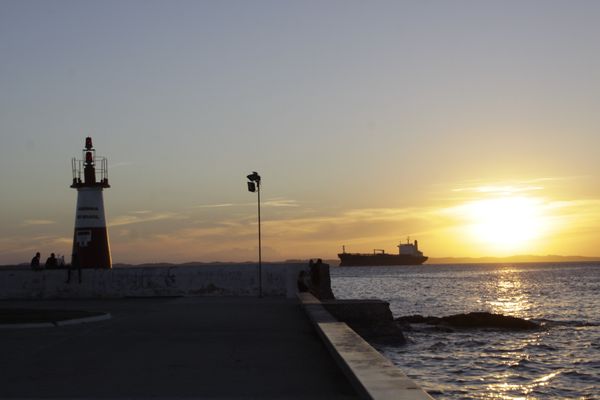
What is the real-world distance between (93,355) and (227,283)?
1769 cm

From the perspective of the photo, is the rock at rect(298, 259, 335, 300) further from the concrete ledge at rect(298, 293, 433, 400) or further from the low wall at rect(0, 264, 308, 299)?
the concrete ledge at rect(298, 293, 433, 400)

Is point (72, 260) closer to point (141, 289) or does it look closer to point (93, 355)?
point (141, 289)

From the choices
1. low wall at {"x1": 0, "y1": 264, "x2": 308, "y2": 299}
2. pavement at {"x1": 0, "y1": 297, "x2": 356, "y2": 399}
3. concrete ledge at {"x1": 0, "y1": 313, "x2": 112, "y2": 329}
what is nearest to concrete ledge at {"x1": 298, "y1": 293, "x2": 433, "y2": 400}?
pavement at {"x1": 0, "y1": 297, "x2": 356, "y2": 399}

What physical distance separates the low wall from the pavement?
10.7 m

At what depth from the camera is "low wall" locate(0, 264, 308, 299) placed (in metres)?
29.5

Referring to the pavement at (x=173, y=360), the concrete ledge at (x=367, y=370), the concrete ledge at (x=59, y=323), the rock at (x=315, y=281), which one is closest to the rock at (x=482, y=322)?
the rock at (x=315, y=281)

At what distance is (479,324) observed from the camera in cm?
3559

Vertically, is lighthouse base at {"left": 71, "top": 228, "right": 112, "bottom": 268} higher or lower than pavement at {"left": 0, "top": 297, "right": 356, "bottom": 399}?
higher

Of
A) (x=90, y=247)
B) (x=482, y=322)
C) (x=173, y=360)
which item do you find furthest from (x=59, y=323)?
(x=482, y=322)

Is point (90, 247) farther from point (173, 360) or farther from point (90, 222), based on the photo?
point (173, 360)

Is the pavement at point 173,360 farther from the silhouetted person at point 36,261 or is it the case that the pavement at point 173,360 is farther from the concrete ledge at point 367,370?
the silhouetted person at point 36,261

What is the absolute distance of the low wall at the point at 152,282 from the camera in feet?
96.6

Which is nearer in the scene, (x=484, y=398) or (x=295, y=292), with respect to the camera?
(x=484, y=398)

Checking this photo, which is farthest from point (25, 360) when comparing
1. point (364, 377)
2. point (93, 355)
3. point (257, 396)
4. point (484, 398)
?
point (484, 398)
